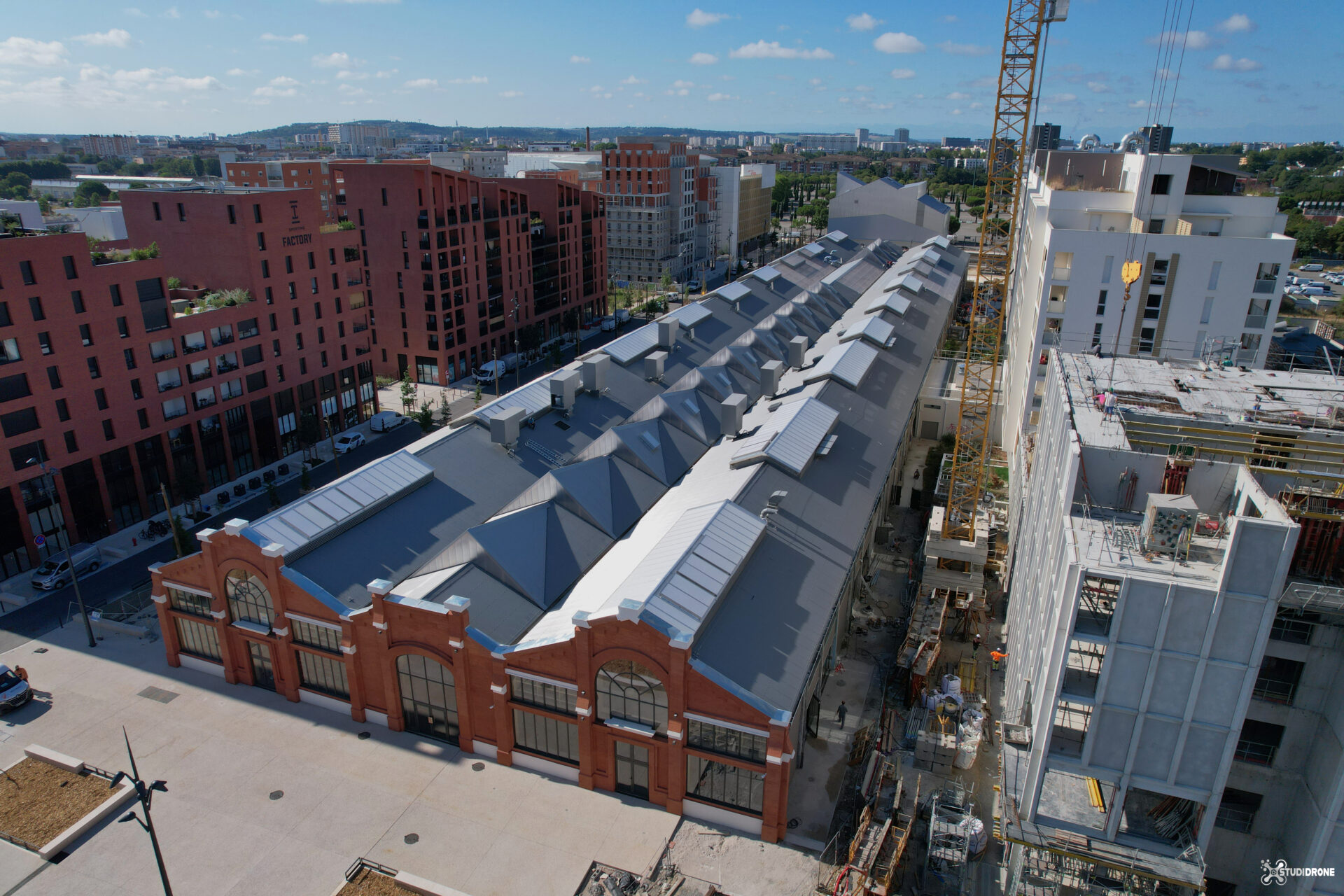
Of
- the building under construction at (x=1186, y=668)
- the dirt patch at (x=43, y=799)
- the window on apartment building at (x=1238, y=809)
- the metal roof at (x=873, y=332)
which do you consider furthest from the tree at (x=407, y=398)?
the window on apartment building at (x=1238, y=809)

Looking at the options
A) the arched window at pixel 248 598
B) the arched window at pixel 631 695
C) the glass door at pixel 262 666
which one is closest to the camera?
the arched window at pixel 631 695

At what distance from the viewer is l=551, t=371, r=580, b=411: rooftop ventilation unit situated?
177ft

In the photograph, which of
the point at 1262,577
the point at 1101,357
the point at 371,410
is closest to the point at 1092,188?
the point at 1101,357

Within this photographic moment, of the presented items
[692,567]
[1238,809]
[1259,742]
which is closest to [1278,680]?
[1259,742]

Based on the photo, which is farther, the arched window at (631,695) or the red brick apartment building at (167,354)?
the red brick apartment building at (167,354)

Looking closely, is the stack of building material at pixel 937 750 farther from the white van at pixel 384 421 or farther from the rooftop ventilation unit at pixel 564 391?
the white van at pixel 384 421

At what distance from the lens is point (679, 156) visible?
132 meters

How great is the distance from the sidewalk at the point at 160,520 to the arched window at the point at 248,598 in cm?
1949

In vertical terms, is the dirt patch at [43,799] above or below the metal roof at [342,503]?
below

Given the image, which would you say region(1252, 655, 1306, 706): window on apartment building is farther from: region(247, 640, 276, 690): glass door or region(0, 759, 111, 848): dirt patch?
region(0, 759, 111, 848): dirt patch

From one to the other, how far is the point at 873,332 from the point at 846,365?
11554 mm

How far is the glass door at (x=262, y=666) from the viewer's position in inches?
1508

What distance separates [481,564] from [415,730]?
808 cm

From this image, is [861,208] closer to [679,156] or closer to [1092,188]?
[679,156]
